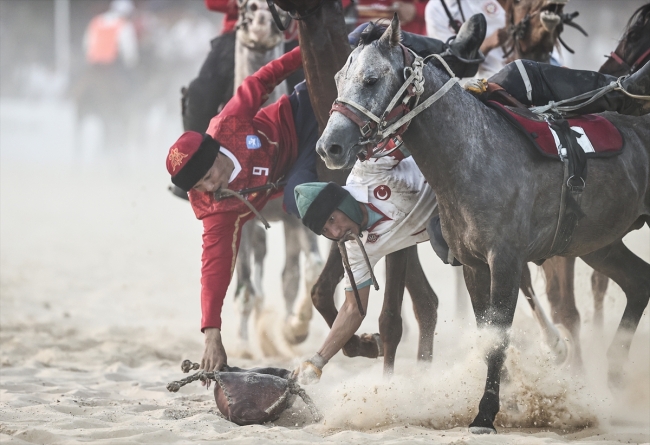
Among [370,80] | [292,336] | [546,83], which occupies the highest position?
[546,83]

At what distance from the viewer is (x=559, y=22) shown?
536 centimetres

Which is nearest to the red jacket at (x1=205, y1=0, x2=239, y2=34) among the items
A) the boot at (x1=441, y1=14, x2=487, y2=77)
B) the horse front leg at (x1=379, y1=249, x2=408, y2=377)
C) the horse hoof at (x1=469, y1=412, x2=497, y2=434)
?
the boot at (x1=441, y1=14, x2=487, y2=77)

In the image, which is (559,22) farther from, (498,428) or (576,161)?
(498,428)

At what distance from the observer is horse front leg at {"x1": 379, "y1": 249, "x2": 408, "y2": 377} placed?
4.66 m

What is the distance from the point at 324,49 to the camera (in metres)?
4.61

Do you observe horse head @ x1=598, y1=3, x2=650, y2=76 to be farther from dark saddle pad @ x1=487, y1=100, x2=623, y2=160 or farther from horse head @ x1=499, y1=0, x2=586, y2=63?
dark saddle pad @ x1=487, y1=100, x2=623, y2=160

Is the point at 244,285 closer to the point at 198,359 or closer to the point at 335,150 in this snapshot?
the point at 198,359

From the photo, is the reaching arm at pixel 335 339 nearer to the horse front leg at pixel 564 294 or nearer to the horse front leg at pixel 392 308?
the horse front leg at pixel 392 308

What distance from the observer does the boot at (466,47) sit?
4.48 metres

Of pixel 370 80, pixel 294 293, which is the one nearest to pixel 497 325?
pixel 370 80

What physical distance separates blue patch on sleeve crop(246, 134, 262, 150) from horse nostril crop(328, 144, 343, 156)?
4.63ft

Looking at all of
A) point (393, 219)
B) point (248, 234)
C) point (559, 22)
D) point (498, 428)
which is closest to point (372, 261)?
point (393, 219)

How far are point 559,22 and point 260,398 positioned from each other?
279 cm

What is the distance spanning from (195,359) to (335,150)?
3.17 metres
